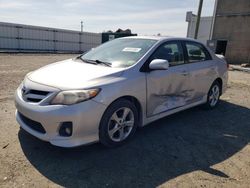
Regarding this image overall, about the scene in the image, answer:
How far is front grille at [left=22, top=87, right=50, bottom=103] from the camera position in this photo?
10.2ft

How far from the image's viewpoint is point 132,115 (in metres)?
3.66

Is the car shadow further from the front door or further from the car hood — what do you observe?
the car hood

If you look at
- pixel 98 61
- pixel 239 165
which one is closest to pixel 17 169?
pixel 98 61

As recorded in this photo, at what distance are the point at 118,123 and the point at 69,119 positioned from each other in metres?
0.80

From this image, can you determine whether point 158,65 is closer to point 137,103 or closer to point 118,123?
point 137,103

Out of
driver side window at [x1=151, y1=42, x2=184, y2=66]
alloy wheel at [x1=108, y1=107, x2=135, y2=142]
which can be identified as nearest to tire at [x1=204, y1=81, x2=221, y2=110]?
driver side window at [x1=151, y1=42, x2=184, y2=66]

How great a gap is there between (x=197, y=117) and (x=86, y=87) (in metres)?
2.96

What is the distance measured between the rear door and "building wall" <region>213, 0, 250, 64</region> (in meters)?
14.9

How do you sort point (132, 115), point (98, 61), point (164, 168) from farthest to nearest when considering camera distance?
point (98, 61), point (132, 115), point (164, 168)

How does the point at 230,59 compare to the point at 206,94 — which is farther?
the point at 230,59

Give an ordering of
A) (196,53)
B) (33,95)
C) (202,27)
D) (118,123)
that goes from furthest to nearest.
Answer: (202,27) → (196,53) → (118,123) → (33,95)

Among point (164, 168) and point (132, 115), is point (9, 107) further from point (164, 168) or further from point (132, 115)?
point (164, 168)

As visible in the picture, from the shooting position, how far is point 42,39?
2431 centimetres

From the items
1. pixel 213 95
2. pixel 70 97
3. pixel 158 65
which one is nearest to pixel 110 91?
pixel 70 97
